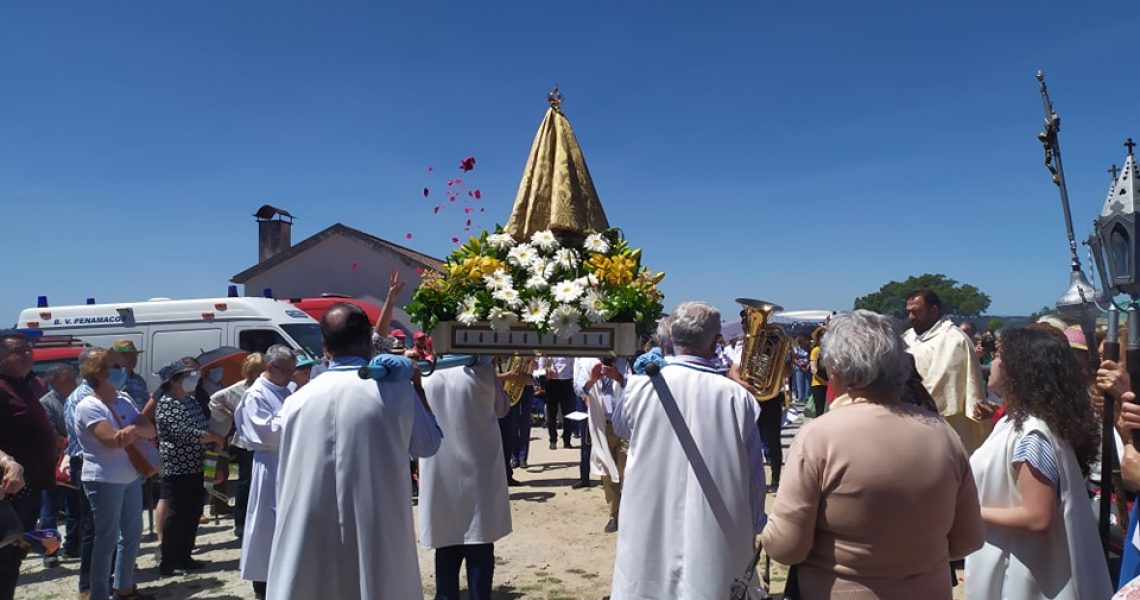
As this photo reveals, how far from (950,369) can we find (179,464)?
700 cm

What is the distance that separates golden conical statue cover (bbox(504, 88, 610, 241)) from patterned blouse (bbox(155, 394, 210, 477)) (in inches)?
163

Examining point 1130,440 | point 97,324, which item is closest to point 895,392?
point 1130,440

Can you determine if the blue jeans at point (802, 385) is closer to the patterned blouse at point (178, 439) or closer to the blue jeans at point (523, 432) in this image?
the blue jeans at point (523, 432)

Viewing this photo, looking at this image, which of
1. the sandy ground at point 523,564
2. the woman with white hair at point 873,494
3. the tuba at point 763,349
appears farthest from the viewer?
the tuba at point 763,349

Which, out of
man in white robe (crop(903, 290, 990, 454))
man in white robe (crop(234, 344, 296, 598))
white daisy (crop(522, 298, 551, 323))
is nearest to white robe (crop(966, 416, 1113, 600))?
white daisy (crop(522, 298, 551, 323))

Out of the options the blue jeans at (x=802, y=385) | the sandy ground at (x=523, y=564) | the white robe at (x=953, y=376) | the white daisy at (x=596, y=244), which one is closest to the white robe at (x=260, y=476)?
the sandy ground at (x=523, y=564)

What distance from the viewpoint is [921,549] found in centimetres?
237

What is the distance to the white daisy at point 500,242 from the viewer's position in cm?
447

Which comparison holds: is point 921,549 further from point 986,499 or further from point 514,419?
point 514,419

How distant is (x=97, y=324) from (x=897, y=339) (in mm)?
13267

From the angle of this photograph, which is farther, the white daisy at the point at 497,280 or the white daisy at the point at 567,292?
the white daisy at the point at 497,280

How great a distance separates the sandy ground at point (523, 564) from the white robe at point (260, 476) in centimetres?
160

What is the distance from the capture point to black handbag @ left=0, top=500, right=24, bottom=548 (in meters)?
3.92

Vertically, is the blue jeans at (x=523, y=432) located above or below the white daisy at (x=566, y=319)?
below
